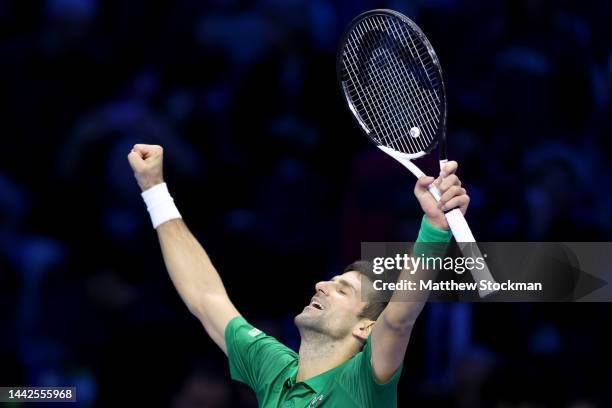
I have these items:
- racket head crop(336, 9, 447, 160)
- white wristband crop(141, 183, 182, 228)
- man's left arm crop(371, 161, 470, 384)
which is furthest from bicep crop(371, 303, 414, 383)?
white wristband crop(141, 183, 182, 228)

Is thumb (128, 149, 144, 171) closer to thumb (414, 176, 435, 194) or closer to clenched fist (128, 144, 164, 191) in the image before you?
clenched fist (128, 144, 164, 191)

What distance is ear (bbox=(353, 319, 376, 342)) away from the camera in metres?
4.29

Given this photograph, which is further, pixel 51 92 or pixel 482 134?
pixel 482 134

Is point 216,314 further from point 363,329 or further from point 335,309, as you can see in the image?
point 363,329

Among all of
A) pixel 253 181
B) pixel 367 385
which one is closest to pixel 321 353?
pixel 367 385

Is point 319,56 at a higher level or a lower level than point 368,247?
higher

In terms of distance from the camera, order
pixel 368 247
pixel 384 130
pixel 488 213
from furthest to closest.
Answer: pixel 488 213, pixel 368 247, pixel 384 130

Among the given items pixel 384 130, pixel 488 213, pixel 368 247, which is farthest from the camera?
pixel 488 213

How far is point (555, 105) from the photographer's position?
23.1 ft

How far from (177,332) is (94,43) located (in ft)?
5.92

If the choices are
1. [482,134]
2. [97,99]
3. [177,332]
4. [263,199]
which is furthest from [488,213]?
[97,99]

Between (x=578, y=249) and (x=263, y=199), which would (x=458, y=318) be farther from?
(x=263, y=199)

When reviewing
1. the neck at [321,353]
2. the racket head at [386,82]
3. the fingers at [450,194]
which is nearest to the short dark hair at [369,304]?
the neck at [321,353]

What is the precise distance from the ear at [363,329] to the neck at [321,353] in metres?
0.04
